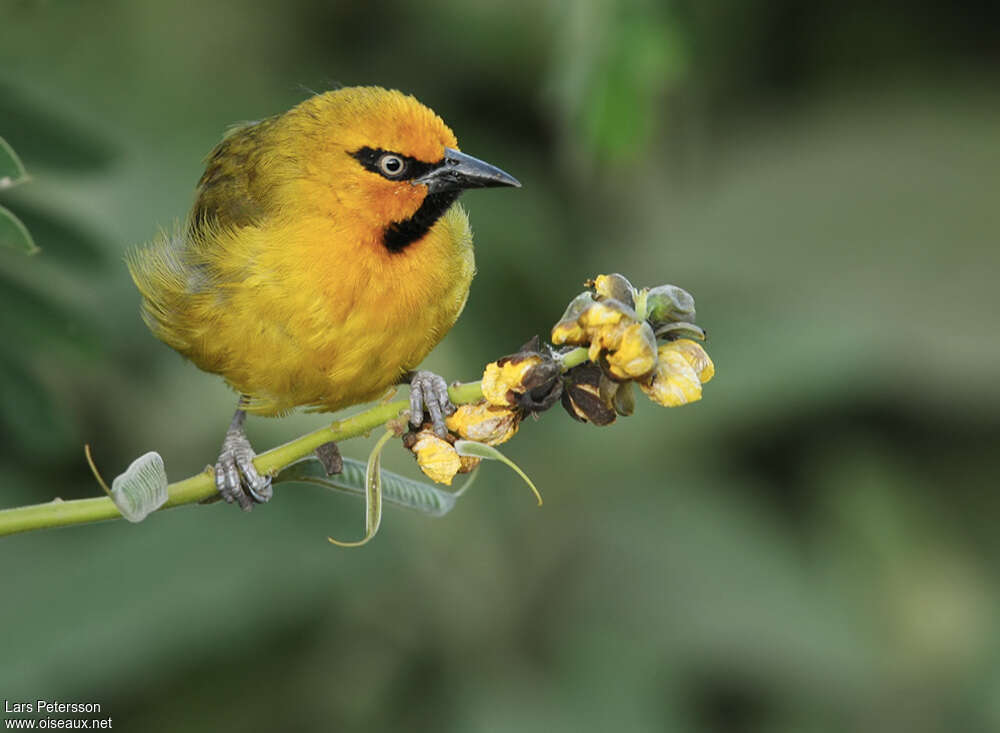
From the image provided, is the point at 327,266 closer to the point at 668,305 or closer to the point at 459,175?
the point at 459,175

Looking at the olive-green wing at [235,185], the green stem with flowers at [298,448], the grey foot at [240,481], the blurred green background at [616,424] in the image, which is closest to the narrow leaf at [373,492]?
the green stem with flowers at [298,448]

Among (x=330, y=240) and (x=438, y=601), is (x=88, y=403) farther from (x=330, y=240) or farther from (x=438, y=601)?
(x=330, y=240)

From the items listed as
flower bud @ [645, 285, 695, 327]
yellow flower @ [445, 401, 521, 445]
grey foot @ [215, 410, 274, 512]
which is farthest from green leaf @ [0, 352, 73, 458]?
flower bud @ [645, 285, 695, 327]

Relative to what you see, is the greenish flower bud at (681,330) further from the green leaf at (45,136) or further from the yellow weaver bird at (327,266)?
the green leaf at (45,136)

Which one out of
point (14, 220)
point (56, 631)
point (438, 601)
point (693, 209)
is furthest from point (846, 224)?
point (14, 220)

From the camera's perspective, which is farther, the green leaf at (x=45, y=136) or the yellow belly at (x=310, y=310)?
the yellow belly at (x=310, y=310)

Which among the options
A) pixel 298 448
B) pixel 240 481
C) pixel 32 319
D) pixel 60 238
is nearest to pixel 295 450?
pixel 298 448
